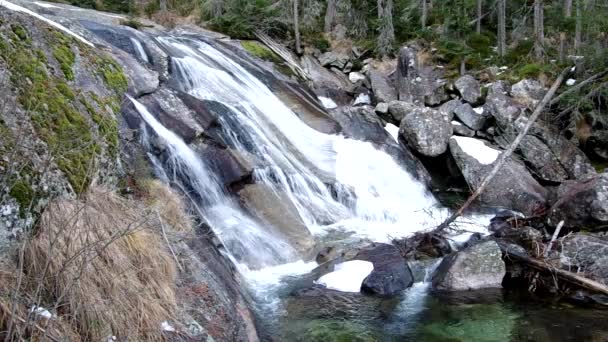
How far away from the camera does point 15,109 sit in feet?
18.9

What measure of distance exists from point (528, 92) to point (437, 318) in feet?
37.4

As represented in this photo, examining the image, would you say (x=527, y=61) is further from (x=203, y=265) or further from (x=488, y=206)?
(x=203, y=265)

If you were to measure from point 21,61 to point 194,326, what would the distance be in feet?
14.1

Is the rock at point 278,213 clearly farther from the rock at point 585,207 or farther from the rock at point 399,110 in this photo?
the rock at point 399,110

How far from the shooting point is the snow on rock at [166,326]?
4786mm

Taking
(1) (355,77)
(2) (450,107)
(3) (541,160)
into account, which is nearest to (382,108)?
(2) (450,107)

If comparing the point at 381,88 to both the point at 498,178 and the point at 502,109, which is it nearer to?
the point at 502,109

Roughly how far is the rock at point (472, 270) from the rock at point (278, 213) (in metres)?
2.62

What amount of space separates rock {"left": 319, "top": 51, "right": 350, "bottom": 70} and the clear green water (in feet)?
50.2

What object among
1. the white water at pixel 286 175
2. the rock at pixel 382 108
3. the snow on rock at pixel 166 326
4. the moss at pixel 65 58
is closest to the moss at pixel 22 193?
the snow on rock at pixel 166 326

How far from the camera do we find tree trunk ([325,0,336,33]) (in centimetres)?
2464

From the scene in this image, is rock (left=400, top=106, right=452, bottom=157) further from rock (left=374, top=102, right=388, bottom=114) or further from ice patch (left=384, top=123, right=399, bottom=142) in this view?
rock (left=374, top=102, right=388, bottom=114)

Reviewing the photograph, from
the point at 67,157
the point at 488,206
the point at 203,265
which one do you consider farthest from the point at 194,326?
the point at 488,206

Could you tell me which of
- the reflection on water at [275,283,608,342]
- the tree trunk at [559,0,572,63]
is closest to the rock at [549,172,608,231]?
the reflection on water at [275,283,608,342]
